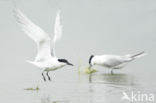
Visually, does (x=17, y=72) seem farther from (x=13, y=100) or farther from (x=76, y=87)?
(x=13, y=100)

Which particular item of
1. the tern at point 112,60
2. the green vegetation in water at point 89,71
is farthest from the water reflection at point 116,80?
the tern at point 112,60

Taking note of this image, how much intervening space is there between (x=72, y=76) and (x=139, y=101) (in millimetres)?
4870

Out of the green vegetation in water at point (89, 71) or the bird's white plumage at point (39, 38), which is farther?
the green vegetation in water at point (89, 71)

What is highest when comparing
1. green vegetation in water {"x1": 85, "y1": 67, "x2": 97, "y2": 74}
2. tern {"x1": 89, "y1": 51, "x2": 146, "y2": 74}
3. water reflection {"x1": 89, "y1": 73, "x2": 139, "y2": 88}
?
tern {"x1": 89, "y1": 51, "x2": 146, "y2": 74}

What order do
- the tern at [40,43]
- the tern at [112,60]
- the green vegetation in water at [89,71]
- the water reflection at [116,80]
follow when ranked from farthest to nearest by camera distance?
the tern at [112,60] < the green vegetation in water at [89,71] < the water reflection at [116,80] < the tern at [40,43]

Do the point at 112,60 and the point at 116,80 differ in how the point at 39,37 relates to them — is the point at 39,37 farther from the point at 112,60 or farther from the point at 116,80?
the point at 112,60

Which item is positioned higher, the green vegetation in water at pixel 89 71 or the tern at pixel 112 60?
the tern at pixel 112 60

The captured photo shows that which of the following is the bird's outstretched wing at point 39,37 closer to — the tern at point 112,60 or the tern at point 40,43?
the tern at point 40,43

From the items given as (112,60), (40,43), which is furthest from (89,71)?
(40,43)

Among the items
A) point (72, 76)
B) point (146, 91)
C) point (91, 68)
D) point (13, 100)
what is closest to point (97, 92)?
point (146, 91)

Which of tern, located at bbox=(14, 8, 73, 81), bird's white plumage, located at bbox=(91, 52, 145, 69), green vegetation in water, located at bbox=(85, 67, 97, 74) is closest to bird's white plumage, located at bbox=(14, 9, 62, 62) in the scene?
tern, located at bbox=(14, 8, 73, 81)

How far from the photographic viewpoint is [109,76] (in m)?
17.7

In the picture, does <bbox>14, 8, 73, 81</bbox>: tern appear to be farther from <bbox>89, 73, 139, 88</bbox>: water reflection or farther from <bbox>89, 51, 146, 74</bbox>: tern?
<bbox>89, 51, 146, 74</bbox>: tern

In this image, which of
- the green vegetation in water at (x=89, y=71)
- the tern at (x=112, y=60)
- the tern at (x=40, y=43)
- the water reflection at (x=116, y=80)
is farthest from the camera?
the tern at (x=112, y=60)
